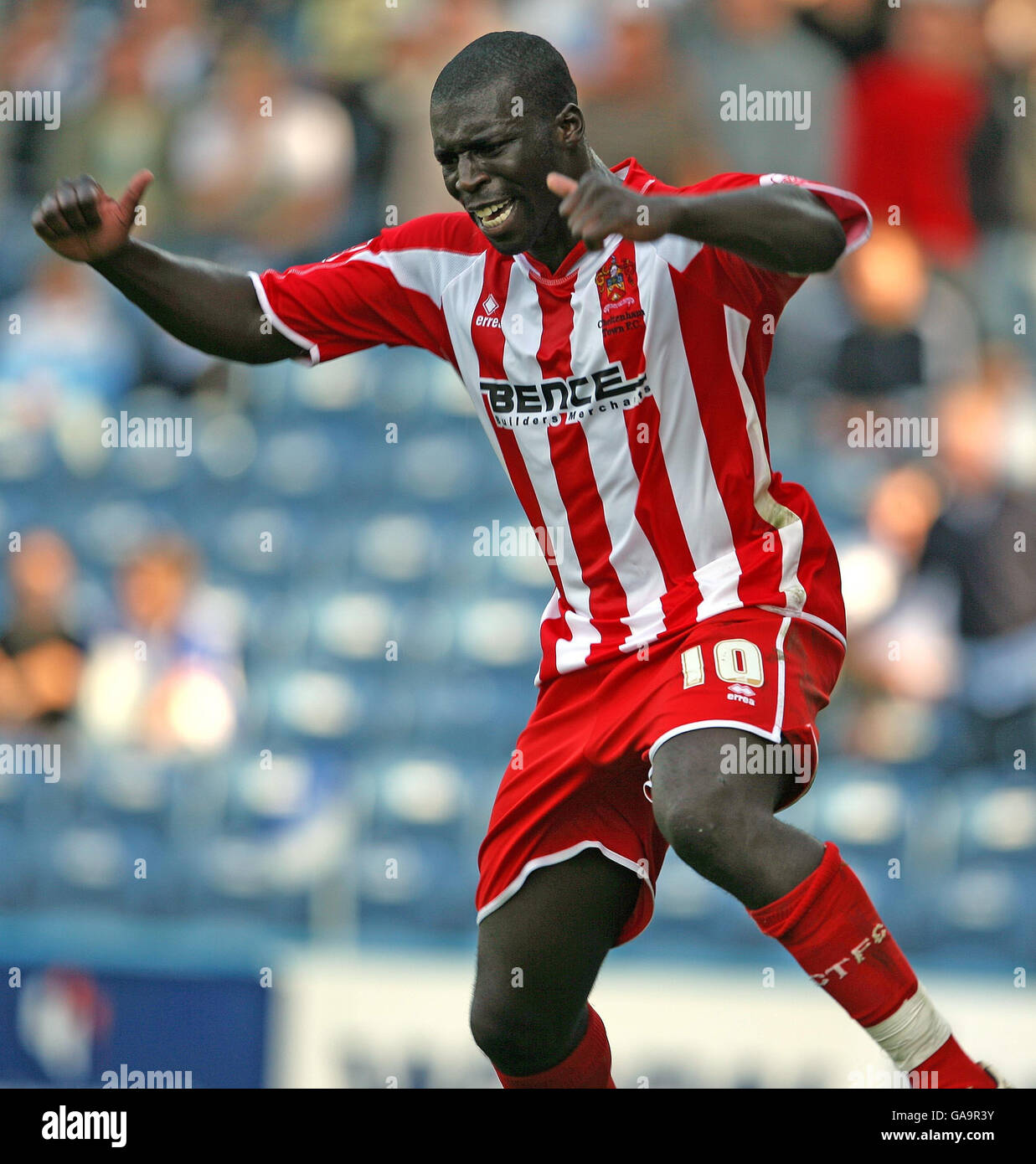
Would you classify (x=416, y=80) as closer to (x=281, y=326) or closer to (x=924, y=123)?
(x=924, y=123)

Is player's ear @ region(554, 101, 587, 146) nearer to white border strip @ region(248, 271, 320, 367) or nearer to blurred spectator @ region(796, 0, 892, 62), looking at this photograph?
white border strip @ region(248, 271, 320, 367)

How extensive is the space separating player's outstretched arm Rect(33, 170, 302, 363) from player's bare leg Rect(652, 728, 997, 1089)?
4.09 ft

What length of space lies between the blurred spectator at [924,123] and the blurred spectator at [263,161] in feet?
8.20

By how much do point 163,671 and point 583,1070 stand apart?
3789mm

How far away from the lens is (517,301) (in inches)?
124

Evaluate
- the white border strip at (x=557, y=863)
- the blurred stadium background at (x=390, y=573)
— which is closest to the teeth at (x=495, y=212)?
the white border strip at (x=557, y=863)

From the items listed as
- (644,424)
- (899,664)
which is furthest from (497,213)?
(899,664)

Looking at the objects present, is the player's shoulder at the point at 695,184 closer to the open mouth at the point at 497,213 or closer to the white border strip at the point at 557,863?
the open mouth at the point at 497,213

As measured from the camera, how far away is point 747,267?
2.96 m

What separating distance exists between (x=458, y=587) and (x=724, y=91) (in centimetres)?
A: 260

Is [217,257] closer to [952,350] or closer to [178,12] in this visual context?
[178,12]

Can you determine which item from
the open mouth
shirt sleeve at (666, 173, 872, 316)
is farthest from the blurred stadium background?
the open mouth

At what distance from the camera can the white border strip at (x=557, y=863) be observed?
10.4ft

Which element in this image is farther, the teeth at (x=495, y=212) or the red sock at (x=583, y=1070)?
the red sock at (x=583, y=1070)
